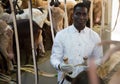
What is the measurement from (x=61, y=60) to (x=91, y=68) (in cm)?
138

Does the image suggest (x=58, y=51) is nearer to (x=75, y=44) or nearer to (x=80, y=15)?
(x=75, y=44)

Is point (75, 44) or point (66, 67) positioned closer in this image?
point (66, 67)

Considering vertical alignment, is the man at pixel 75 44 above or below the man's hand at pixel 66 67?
above

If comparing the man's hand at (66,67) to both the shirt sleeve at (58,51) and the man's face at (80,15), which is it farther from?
the man's face at (80,15)

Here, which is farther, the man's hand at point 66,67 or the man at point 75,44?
the man at point 75,44

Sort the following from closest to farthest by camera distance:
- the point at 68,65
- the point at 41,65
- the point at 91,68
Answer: the point at 91,68 < the point at 68,65 < the point at 41,65

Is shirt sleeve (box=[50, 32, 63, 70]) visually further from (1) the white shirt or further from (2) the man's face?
(2) the man's face

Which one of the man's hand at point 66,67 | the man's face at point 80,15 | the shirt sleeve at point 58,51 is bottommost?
the man's hand at point 66,67

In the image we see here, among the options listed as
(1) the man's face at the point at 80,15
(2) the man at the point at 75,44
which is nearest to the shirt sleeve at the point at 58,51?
(2) the man at the point at 75,44

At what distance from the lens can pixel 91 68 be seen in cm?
15

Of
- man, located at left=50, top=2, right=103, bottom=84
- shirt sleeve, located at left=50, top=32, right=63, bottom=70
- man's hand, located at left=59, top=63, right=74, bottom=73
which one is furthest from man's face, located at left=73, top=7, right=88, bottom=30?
man's hand, located at left=59, top=63, right=74, bottom=73

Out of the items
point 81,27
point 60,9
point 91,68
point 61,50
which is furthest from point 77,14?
point 91,68

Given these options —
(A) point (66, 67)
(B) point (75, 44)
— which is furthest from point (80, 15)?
(A) point (66, 67)

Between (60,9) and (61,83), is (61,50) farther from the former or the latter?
(60,9)
